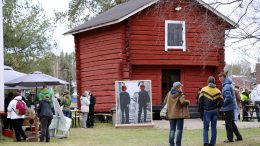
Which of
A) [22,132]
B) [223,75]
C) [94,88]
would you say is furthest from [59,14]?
[223,75]

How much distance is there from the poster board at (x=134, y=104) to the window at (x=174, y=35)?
559cm

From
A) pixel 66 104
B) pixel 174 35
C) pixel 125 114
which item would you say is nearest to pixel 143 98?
pixel 125 114

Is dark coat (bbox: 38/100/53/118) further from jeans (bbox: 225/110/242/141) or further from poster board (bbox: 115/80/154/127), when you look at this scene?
jeans (bbox: 225/110/242/141)

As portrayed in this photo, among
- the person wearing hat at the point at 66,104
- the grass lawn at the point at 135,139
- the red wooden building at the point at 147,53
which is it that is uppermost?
the red wooden building at the point at 147,53

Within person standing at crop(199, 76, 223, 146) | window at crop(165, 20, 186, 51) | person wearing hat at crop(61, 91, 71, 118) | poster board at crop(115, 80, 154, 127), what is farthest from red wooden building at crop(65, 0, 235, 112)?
person standing at crop(199, 76, 223, 146)

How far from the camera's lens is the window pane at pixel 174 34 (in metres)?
27.8

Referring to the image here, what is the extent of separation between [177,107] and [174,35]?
1452cm

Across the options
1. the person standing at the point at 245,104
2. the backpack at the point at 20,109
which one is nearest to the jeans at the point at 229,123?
the backpack at the point at 20,109

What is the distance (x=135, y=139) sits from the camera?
17.8 metres

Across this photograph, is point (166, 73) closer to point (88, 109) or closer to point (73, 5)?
point (88, 109)

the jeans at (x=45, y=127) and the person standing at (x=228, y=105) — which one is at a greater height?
the person standing at (x=228, y=105)

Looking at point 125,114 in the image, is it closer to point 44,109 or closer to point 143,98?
point 143,98

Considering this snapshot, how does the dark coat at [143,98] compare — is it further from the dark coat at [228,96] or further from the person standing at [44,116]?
the dark coat at [228,96]

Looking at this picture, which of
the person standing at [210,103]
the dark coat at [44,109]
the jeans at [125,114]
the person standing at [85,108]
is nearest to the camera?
the person standing at [210,103]
